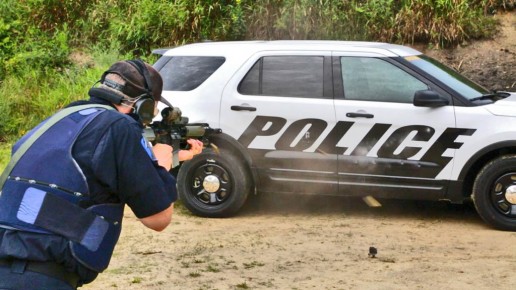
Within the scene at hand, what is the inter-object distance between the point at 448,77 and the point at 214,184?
2530 millimetres

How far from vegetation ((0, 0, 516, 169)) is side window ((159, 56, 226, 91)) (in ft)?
14.1

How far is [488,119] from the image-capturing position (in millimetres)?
8031

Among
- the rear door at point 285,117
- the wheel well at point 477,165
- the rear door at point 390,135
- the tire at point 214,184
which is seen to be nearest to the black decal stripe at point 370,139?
the rear door at point 390,135

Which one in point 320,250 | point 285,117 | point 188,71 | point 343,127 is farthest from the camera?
point 188,71

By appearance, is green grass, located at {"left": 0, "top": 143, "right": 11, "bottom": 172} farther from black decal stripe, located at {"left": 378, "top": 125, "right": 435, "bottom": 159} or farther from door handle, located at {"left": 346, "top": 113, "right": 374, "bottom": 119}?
black decal stripe, located at {"left": 378, "top": 125, "right": 435, "bottom": 159}

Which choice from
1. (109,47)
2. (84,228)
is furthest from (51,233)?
(109,47)

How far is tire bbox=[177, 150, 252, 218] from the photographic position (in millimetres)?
8547

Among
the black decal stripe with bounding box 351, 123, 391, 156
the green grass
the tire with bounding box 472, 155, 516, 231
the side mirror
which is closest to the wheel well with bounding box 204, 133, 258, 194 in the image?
the black decal stripe with bounding box 351, 123, 391, 156

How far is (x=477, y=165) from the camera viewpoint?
8.17 metres

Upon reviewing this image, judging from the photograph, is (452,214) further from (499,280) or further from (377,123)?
(499,280)

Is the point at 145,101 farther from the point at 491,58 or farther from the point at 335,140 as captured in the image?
the point at 491,58

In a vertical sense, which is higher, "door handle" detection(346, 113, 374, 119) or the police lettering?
"door handle" detection(346, 113, 374, 119)

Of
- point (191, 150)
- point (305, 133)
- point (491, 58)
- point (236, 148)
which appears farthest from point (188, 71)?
point (491, 58)

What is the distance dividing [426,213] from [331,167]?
4.28ft
